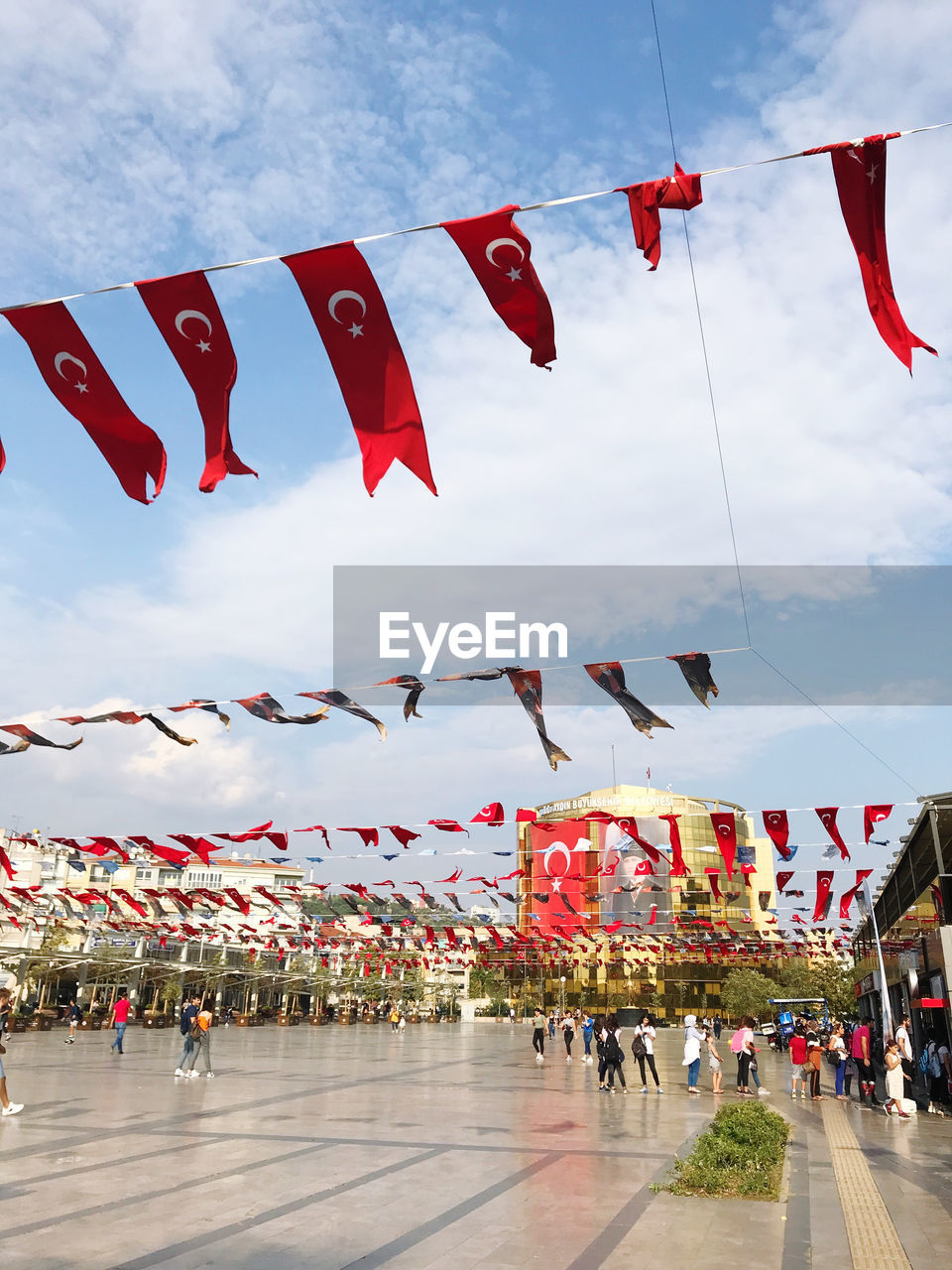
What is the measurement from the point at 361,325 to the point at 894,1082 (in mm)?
16145

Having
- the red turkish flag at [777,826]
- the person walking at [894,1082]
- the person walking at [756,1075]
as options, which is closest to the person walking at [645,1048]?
the person walking at [756,1075]

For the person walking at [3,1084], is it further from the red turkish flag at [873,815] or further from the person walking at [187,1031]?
the red turkish flag at [873,815]

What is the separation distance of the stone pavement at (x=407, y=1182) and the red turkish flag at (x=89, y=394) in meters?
5.77

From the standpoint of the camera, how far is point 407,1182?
938cm

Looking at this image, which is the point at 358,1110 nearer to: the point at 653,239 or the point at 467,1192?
the point at 467,1192

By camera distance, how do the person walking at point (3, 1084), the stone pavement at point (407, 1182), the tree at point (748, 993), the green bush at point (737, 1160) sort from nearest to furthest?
the stone pavement at point (407, 1182), the green bush at point (737, 1160), the person walking at point (3, 1084), the tree at point (748, 993)

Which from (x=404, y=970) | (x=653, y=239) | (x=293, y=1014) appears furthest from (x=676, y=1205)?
(x=404, y=970)

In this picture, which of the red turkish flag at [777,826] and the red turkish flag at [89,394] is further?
the red turkish flag at [777,826]

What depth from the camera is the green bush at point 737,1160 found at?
8.82 metres

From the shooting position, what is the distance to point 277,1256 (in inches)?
262

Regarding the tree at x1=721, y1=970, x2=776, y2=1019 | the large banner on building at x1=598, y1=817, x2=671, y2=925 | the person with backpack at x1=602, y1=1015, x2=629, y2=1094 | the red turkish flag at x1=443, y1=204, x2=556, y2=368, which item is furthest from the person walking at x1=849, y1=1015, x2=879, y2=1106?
the large banner on building at x1=598, y1=817, x2=671, y2=925

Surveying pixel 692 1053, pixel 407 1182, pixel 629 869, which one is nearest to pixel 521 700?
pixel 407 1182

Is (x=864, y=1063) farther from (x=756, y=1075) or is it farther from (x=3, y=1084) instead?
(x=3, y=1084)

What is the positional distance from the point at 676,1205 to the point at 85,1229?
491 cm
